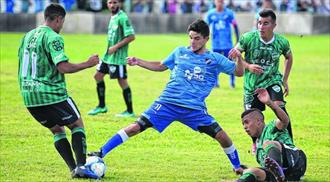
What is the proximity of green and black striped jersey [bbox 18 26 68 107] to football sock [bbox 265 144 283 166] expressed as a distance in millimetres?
2582

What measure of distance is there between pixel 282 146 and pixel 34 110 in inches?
121

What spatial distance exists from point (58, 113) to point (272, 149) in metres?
2.66

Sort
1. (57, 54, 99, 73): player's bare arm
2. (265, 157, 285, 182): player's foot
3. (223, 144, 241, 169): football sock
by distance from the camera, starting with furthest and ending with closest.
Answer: (223, 144, 241, 169): football sock → (57, 54, 99, 73): player's bare arm → (265, 157, 285, 182): player's foot

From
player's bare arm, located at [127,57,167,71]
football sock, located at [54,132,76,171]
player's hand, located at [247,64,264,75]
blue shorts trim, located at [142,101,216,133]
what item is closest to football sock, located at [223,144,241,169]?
blue shorts trim, located at [142,101,216,133]

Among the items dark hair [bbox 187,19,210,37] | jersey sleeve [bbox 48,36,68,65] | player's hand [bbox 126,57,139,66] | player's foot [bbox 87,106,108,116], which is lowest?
player's foot [bbox 87,106,108,116]

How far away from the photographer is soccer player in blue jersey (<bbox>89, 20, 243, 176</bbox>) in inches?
455

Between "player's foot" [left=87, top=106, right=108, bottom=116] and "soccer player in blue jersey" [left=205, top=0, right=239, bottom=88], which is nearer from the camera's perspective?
"player's foot" [left=87, top=106, right=108, bottom=116]

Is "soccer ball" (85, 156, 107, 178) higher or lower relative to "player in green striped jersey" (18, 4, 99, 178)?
lower

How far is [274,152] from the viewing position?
10.6 m

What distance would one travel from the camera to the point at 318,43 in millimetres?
39312

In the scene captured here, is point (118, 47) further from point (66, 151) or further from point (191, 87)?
point (66, 151)

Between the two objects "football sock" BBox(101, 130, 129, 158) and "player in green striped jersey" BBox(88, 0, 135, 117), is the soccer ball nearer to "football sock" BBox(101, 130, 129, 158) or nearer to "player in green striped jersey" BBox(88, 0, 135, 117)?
"football sock" BBox(101, 130, 129, 158)

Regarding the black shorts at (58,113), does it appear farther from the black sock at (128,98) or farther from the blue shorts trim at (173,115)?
the black sock at (128,98)

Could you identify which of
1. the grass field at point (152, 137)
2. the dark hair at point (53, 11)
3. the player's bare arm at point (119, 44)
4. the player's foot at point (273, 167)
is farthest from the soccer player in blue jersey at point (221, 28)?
the player's foot at point (273, 167)
